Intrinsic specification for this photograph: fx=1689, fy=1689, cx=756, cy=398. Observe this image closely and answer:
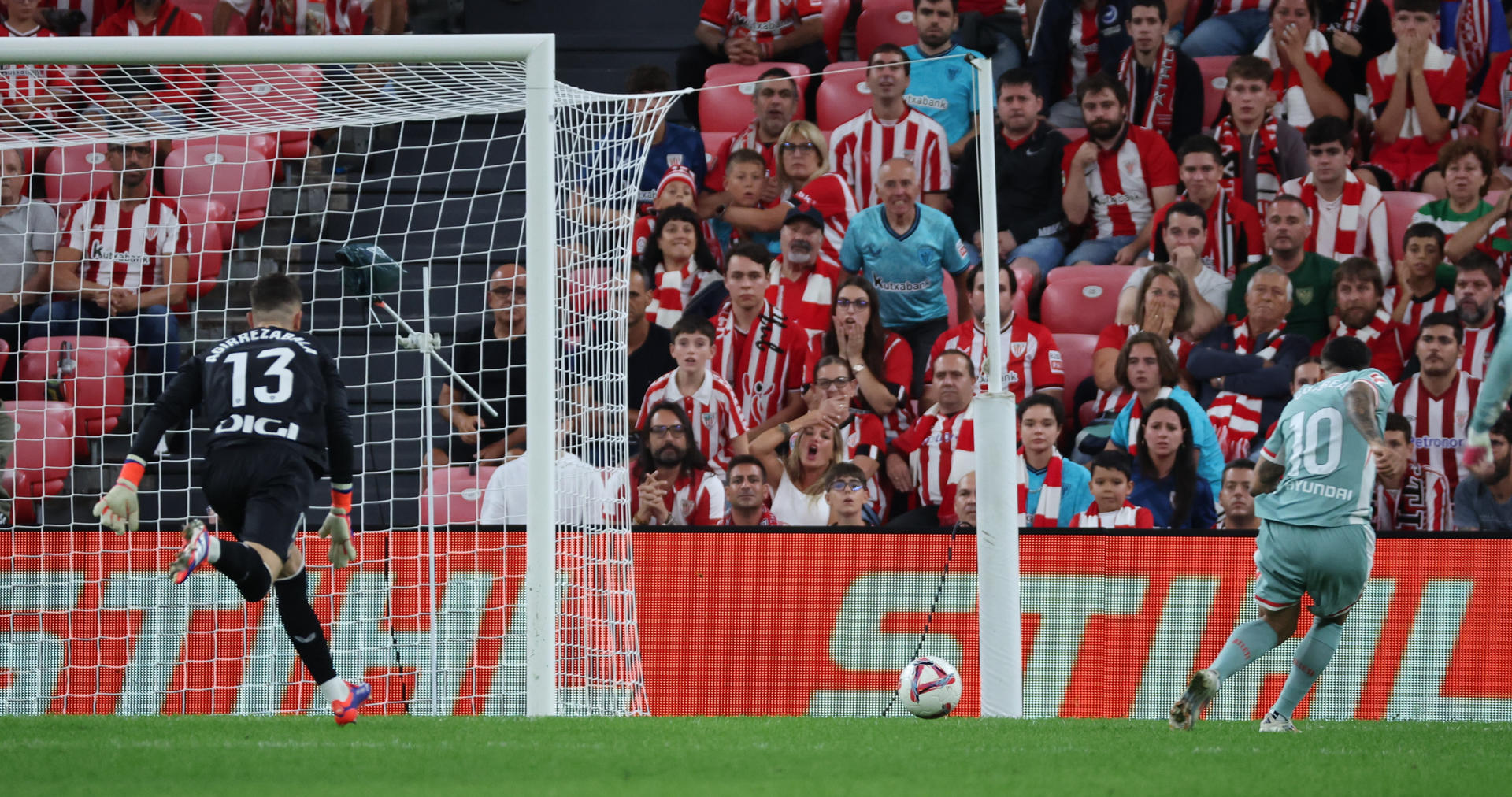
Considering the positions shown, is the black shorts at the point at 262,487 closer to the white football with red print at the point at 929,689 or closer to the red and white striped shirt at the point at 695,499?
the white football with red print at the point at 929,689

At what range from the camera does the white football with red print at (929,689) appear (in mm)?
7492

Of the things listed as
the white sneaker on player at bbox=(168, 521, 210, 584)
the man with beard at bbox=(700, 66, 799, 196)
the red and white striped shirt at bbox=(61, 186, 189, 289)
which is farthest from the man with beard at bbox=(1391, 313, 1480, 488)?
the red and white striped shirt at bbox=(61, 186, 189, 289)

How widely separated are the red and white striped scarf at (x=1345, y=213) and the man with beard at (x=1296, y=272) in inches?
12.1

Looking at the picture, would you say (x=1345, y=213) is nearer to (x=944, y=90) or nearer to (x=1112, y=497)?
(x=944, y=90)

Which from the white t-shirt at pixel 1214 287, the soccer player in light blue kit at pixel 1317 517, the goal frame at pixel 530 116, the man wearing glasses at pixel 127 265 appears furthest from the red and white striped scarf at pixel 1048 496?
the man wearing glasses at pixel 127 265

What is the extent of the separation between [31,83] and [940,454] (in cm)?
575

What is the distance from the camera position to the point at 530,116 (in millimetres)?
7723

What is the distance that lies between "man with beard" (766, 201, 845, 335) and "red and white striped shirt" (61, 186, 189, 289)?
3.80 metres

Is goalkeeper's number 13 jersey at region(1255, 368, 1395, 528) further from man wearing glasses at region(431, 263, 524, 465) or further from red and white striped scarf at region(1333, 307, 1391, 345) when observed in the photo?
man wearing glasses at region(431, 263, 524, 465)

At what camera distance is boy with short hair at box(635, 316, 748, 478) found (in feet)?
33.9

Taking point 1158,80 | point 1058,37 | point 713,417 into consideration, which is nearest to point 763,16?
point 1058,37

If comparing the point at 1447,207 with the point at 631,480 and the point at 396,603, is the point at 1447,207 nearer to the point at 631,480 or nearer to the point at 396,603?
the point at 631,480

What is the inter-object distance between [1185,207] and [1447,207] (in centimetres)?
179

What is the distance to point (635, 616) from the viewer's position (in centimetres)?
888
